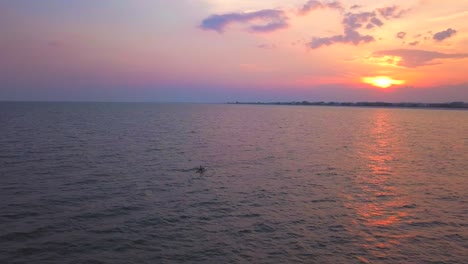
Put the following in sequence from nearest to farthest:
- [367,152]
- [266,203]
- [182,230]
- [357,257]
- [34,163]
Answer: [357,257] → [182,230] → [266,203] → [34,163] → [367,152]

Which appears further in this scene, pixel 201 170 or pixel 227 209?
pixel 201 170

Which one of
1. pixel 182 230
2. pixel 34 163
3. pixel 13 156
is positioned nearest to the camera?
pixel 182 230

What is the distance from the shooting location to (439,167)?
45.5 meters

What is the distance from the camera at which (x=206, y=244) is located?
20156 mm

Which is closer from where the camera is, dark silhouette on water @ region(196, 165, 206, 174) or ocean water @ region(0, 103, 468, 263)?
ocean water @ region(0, 103, 468, 263)

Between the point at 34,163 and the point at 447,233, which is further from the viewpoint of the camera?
the point at 34,163

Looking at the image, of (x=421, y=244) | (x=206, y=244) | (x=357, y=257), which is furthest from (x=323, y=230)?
(x=206, y=244)

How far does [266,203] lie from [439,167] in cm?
2962

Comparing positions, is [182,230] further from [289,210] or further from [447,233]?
[447,233]

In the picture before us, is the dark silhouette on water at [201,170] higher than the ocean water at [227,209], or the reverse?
the dark silhouette on water at [201,170]

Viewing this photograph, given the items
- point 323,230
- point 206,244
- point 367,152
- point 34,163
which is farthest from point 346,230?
point 367,152

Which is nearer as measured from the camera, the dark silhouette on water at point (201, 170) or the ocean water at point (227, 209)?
the ocean water at point (227, 209)

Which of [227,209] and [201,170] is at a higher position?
[201,170]

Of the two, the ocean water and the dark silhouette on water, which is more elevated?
the dark silhouette on water
